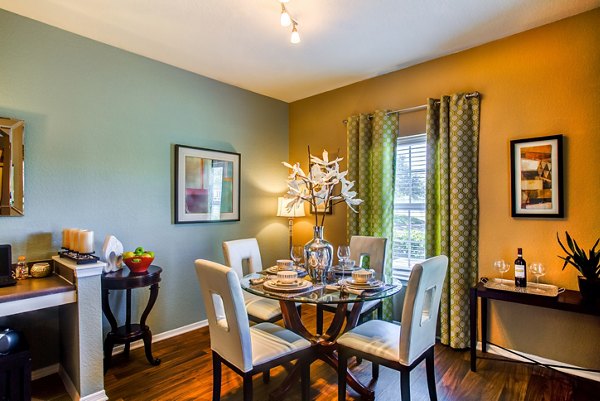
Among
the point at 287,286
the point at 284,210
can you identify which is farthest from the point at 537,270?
the point at 284,210

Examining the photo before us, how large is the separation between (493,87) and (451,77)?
1.32 feet

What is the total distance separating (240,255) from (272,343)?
1.11 meters

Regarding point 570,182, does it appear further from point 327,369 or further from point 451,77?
point 327,369

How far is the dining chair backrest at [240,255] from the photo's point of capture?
287 cm

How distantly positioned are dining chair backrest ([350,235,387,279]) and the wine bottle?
1.04 meters

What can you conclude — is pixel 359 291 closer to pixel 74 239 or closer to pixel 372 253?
pixel 372 253

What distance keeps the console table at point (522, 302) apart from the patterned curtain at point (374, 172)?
888 mm

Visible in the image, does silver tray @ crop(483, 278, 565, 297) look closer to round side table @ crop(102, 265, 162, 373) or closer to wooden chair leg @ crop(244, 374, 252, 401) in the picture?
wooden chair leg @ crop(244, 374, 252, 401)

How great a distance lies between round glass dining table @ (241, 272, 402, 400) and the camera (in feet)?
6.36

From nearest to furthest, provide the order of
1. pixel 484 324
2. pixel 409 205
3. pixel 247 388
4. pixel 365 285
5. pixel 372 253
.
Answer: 1. pixel 247 388
2. pixel 365 285
3. pixel 484 324
4. pixel 372 253
5. pixel 409 205

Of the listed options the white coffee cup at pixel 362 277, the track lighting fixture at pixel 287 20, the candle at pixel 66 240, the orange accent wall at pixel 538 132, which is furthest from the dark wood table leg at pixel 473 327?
the candle at pixel 66 240

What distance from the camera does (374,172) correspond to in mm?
3514

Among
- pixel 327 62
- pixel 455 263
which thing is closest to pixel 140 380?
pixel 455 263

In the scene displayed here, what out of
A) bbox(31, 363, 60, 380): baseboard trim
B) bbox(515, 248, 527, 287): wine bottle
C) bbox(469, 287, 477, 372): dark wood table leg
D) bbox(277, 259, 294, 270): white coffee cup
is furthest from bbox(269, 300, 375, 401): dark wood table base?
bbox(31, 363, 60, 380): baseboard trim
